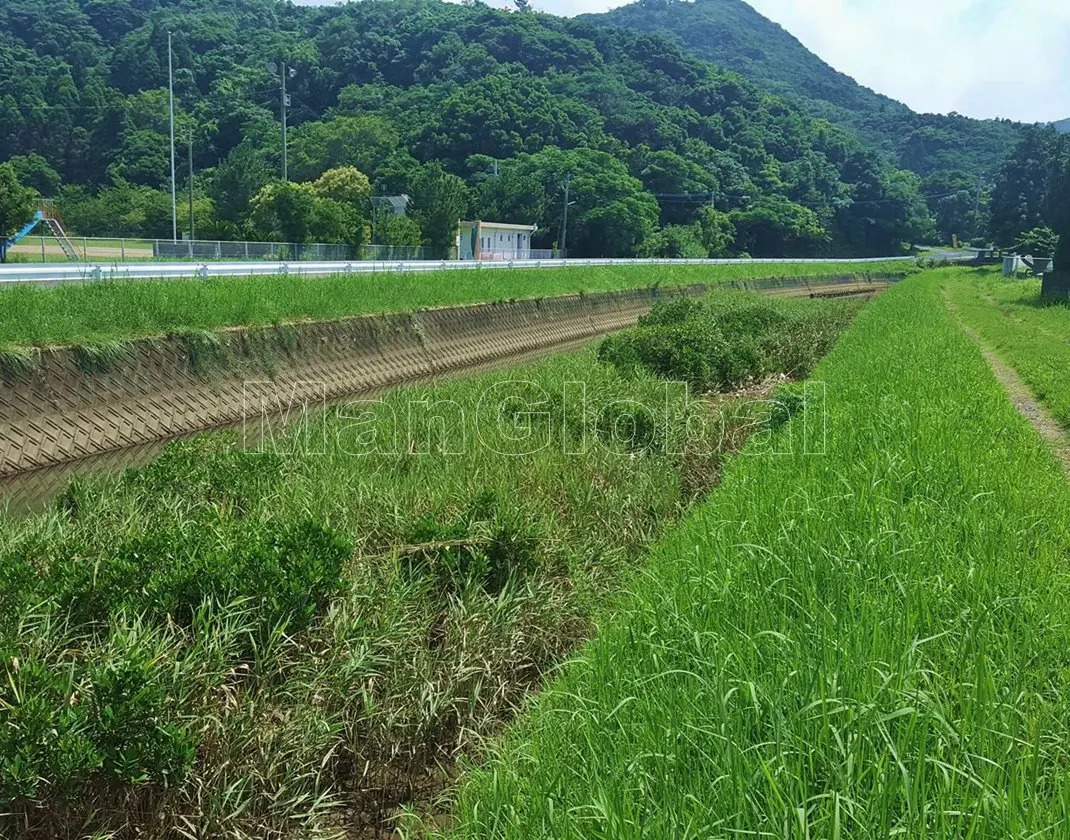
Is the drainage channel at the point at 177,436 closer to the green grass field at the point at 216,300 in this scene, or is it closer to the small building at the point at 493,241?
the green grass field at the point at 216,300

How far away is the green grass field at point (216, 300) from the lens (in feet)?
34.8

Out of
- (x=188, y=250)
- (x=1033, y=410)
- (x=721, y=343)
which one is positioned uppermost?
(x=188, y=250)

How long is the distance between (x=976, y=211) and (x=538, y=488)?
3929 inches

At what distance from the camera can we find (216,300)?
1367 cm

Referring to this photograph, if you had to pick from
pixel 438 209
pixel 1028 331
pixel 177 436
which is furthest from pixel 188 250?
pixel 1028 331

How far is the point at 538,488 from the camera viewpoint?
6742mm

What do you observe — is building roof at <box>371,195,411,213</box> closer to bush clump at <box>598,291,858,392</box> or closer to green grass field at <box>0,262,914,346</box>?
green grass field at <box>0,262,914,346</box>

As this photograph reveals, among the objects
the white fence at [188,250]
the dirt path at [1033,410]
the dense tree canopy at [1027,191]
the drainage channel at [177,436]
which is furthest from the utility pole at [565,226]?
the dirt path at [1033,410]

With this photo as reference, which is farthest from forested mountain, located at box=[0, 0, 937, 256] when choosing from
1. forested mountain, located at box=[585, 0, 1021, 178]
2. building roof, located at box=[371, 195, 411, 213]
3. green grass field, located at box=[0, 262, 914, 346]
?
forested mountain, located at box=[585, 0, 1021, 178]

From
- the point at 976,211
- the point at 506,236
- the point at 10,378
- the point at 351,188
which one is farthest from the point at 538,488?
the point at 976,211

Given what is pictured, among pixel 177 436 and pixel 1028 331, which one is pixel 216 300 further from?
pixel 1028 331

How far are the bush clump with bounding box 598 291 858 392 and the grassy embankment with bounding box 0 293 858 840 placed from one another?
5021 millimetres

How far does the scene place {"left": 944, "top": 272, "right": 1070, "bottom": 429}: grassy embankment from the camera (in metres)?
12.0

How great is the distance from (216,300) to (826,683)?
1311cm
